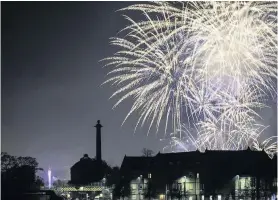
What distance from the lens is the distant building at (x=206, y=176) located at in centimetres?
4006

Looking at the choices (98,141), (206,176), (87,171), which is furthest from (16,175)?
(87,171)

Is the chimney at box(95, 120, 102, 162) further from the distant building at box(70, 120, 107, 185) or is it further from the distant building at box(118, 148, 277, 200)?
the distant building at box(118, 148, 277, 200)

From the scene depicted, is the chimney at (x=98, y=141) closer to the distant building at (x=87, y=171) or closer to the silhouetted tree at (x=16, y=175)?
the distant building at (x=87, y=171)

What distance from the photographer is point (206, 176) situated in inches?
1796

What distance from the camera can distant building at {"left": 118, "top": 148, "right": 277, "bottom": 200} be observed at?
40062 millimetres

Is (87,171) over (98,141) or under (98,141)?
under

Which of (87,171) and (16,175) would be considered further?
(87,171)

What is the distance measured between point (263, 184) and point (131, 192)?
1449 cm

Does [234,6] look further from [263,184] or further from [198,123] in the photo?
[263,184]

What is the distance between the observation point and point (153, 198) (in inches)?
1795

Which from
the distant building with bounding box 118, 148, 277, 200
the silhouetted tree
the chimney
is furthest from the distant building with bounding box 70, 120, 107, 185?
the distant building with bounding box 118, 148, 277, 200

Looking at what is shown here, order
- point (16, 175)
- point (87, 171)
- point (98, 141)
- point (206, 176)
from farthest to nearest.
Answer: point (87, 171) < point (98, 141) < point (206, 176) < point (16, 175)

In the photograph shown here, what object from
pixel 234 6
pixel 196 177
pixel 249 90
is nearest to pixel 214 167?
pixel 196 177

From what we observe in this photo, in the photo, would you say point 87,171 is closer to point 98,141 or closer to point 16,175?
point 98,141
